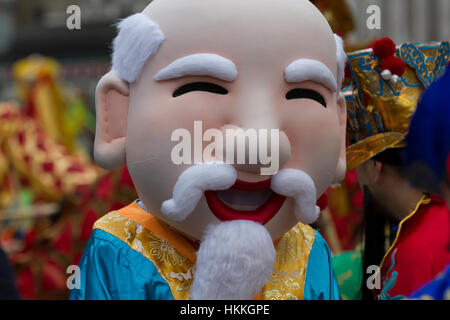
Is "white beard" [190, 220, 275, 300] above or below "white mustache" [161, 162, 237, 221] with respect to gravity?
below

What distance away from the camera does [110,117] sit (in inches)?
54.7

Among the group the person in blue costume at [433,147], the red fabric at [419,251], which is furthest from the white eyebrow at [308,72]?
the red fabric at [419,251]

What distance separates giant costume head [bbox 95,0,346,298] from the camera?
4.08ft

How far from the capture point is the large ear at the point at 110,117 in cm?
137

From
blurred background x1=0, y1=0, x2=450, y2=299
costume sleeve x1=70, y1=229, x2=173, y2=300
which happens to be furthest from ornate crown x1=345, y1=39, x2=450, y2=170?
costume sleeve x1=70, y1=229, x2=173, y2=300

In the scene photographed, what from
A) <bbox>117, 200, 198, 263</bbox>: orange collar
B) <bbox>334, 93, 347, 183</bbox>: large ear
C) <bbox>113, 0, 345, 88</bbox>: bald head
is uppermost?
<bbox>113, 0, 345, 88</bbox>: bald head

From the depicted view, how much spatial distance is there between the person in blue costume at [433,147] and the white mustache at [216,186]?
1.05 ft

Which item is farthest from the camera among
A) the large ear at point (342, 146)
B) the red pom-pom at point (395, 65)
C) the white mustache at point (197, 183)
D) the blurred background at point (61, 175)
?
the blurred background at point (61, 175)

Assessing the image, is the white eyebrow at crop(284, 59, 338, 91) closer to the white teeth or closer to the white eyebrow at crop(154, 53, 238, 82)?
the white eyebrow at crop(154, 53, 238, 82)

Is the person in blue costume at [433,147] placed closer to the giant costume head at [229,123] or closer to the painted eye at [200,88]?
the giant costume head at [229,123]

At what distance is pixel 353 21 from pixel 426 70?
4.91 feet

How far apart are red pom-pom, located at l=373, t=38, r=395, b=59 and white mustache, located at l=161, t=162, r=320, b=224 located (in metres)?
0.61

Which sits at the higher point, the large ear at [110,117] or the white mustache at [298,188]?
the large ear at [110,117]
